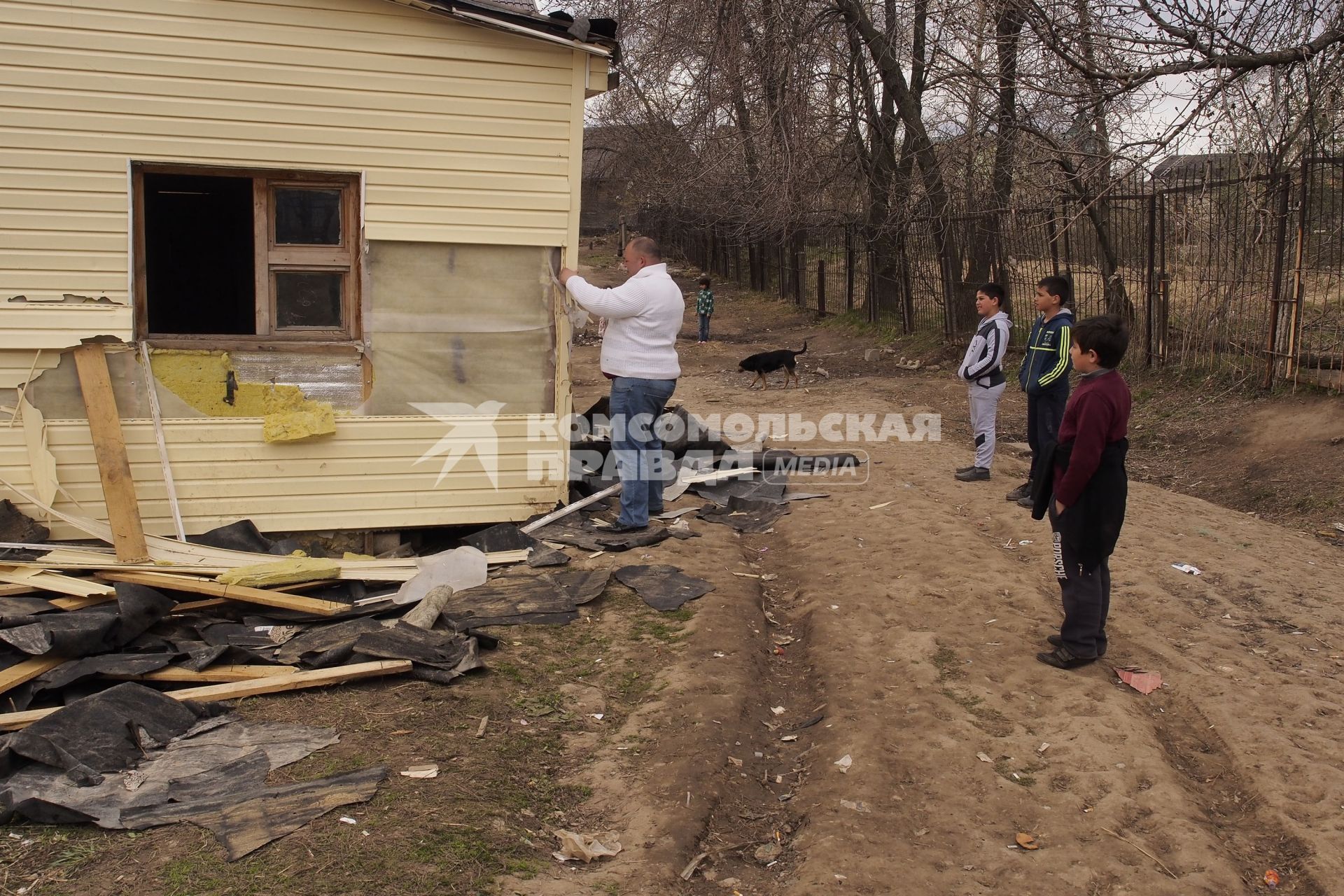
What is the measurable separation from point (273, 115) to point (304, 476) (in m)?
2.33

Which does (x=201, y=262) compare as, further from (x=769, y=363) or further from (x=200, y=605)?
(x=769, y=363)

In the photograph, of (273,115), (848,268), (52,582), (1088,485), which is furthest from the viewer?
(848,268)

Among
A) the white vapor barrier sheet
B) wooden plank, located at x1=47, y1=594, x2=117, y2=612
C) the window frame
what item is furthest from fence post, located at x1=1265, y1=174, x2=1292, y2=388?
wooden plank, located at x1=47, y1=594, x2=117, y2=612

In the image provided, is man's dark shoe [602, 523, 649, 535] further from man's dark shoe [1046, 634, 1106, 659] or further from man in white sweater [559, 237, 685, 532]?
man's dark shoe [1046, 634, 1106, 659]

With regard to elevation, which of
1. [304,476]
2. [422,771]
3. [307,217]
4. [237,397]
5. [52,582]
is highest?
[307,217]

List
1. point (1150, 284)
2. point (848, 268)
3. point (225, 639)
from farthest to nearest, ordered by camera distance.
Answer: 1. point (848, 268)
2. point (1150, 284)
3. point (225, 639)

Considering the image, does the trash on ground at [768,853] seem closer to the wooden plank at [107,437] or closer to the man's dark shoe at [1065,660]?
the man's dark shoe at [1065,660]

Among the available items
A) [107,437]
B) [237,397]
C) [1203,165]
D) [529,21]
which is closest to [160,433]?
[107,437]

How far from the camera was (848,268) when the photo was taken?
2373cm

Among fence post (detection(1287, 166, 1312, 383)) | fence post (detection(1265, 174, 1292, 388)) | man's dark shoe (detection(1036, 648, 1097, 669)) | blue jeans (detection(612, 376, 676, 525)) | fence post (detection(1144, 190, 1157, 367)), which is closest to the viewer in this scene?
man's dark shoe (detection(1036, 648, 1097, 669))

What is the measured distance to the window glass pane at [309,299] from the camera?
709 centimetres

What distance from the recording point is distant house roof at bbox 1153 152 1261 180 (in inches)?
437

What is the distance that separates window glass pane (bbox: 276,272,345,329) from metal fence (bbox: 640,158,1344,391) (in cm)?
749

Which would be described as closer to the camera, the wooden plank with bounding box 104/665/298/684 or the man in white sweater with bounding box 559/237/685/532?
the wooden plank with bounding box 104/665/298/684
